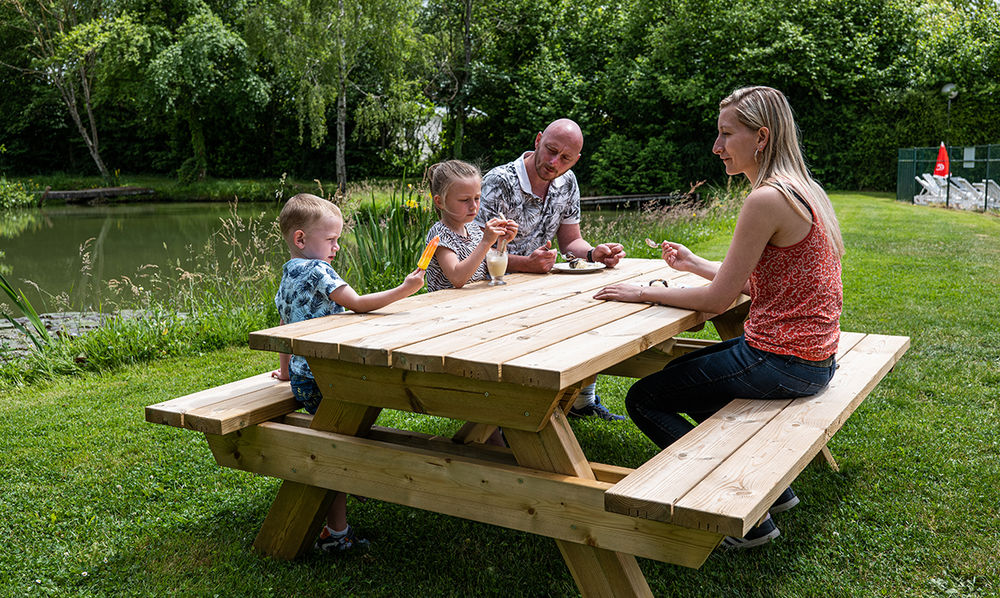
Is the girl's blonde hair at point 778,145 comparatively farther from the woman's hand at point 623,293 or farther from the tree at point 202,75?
the tree at point 202,75

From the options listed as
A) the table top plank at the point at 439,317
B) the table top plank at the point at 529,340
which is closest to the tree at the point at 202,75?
the table top plank at the point at 439,317

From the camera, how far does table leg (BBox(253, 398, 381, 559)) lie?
250cm

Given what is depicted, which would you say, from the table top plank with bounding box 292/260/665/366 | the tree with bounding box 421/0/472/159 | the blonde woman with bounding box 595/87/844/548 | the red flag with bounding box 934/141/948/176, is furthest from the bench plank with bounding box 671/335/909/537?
the tree with bounding box 421/0/472/159

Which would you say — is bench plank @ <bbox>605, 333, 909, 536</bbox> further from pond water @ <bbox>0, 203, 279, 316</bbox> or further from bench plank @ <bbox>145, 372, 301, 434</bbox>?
pond water @ <bbox>0, 203, 279, 316</bbox>

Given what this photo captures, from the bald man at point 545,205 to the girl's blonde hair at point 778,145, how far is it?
124 centimetres

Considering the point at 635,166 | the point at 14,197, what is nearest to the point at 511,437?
the point at 635,166

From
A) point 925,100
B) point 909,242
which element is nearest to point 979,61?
point 925,100

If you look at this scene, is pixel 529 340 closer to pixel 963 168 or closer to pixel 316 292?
pixel 316 292

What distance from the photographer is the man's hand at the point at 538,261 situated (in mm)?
3773

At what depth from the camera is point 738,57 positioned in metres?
24.4

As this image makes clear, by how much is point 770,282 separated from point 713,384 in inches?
15.5

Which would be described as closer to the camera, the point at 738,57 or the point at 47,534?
the point at 47,534

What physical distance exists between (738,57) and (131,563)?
2492 cm

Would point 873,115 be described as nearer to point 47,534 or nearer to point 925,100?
point 925,100
